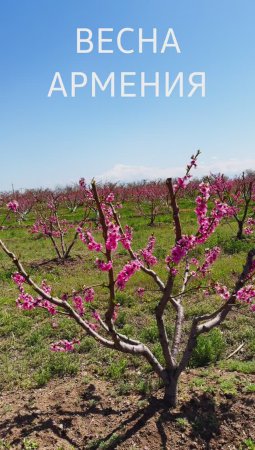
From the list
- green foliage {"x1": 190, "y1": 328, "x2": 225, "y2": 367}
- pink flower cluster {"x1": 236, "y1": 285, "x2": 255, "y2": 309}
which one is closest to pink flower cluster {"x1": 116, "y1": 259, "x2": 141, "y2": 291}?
pink flower cluster {"x1": 236, "y1": 285, "x2": 255, "y2": 309}

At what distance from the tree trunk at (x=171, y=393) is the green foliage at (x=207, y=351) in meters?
1.33

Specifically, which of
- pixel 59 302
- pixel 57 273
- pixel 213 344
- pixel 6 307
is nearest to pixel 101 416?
pixel 59 302

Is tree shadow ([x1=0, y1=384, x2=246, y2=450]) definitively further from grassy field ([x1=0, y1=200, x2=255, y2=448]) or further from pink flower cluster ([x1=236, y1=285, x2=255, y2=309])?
pink flower cluster ([x1=236, y1=285, x2=255, y2=309])

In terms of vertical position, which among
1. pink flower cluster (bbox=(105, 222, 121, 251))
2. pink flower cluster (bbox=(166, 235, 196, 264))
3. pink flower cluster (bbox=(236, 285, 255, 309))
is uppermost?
pink flower cluster (bbox=(105, 222, 121, 251))

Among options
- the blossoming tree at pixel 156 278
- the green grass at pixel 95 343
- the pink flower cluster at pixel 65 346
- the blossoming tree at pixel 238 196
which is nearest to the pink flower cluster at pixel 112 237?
the blossoming tree at pixel 156 278

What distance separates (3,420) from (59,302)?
2320mm

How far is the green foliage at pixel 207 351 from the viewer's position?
646cm

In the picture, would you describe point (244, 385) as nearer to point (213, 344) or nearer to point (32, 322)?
point (213, 344)

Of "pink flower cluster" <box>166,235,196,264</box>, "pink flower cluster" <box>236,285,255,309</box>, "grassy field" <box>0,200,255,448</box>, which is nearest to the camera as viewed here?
"pink flower cluster" <box>166,235,196,264</box>

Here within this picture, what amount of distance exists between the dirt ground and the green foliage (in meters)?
0.74

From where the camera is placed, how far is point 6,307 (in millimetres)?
10227

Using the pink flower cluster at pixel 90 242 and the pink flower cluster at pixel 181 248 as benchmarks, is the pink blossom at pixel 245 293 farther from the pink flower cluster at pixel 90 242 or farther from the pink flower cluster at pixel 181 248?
the pink flower cluster at pixel 90 242

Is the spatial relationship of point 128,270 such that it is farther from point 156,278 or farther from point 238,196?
point 238,196

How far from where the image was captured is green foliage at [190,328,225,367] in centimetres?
646
